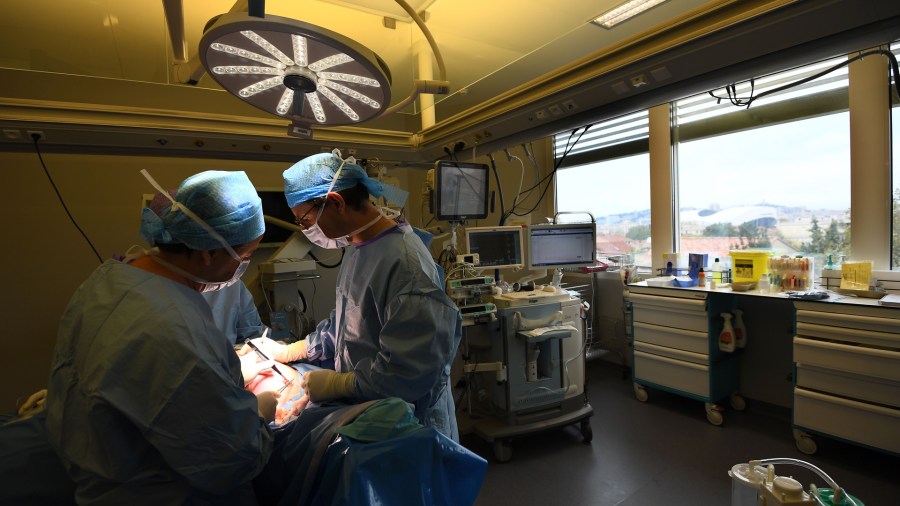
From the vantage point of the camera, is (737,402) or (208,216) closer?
(208,216)

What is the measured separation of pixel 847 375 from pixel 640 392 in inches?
50.5

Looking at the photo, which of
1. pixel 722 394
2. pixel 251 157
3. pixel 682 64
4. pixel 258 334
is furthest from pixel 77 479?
pixel 722 394

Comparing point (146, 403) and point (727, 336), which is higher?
point (146, 403)

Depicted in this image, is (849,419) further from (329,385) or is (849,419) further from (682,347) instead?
(329,385)

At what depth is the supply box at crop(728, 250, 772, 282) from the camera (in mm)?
2787

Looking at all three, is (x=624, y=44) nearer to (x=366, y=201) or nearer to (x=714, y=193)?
(x=366, y=201)

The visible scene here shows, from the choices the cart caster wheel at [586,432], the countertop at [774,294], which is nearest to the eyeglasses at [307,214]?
the cart caster wheel at [586,432]

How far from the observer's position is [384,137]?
2438mm

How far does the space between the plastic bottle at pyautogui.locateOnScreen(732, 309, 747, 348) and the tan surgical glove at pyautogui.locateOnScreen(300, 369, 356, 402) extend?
2.87m

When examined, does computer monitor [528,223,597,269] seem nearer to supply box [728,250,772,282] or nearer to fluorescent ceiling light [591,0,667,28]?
supply box [728,250,772,282]

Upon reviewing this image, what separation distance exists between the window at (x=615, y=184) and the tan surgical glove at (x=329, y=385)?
3.11 m

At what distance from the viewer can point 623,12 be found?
1524 mm

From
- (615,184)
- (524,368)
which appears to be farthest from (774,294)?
(615,184)

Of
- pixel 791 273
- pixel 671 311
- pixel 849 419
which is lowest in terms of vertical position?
pixel 849 419
